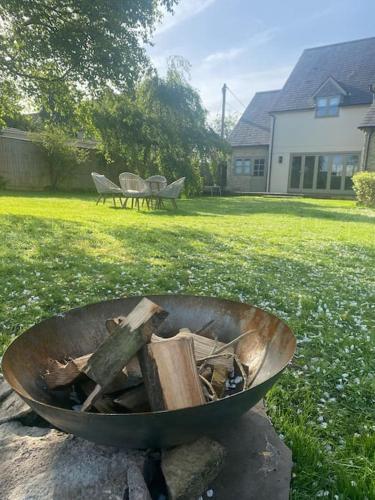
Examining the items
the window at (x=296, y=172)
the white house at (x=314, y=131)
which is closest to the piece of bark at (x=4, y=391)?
the white house at (x=314, y=131)

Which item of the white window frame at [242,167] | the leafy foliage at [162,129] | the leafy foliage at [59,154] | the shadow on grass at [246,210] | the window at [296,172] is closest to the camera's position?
the shadow on grass at [246,210]

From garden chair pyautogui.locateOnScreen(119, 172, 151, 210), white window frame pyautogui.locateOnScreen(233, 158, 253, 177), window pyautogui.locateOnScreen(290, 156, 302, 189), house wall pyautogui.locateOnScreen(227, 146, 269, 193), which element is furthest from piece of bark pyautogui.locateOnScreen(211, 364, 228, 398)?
white window frame pyautogui.locateOnScreen(233, 158, 253, 177)

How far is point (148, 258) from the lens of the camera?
459 centimetres

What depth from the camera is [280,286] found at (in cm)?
372

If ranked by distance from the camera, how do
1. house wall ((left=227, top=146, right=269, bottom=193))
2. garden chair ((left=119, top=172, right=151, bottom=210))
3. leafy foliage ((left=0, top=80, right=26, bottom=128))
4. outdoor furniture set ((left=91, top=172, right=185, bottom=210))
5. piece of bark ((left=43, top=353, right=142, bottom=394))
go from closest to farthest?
1. piece of bark ((left=43, top=353, right=142, bottom=394))
2. leafy foliage ((left=0, top=80, right=26, bottom=128))
3. outdoor furniture set ((left=91, top=172, right=185, bottom=210))
4. garden chair ((left=119, top=172, right=151, bottom=210))
5. house wall ((left=227, top=146, right=269, bottom=193))

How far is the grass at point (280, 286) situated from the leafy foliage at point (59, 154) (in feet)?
33.1

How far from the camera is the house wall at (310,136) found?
19203 mm

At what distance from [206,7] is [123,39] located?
4614 mm

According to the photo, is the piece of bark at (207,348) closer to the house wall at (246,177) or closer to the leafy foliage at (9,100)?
the leafy foliage at (9,100)

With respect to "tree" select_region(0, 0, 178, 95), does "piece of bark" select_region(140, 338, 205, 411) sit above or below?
below

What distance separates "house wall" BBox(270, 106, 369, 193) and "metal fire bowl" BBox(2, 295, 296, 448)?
2009 centimetres

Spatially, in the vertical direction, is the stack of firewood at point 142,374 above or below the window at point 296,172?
below

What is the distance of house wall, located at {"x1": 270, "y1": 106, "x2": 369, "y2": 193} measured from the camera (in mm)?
19203

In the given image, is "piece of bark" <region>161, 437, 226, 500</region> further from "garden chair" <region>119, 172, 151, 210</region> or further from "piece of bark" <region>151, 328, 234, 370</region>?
"garden chair" <region>119, 172, 151, 210</region>
